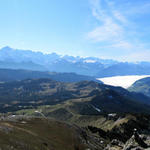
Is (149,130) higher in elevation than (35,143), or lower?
lower

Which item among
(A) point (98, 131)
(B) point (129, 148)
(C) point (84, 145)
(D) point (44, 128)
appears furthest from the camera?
(A) point (98, 131)

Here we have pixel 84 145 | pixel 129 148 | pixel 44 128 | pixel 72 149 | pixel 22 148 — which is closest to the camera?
pixel 22 148

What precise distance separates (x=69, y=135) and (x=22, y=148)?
40079 mm

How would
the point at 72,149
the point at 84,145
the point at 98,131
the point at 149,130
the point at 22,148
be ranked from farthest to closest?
the point at 149,130 → the point at 98,131 → the point at 84,145 → the point at 72,149 → the point at 22,148

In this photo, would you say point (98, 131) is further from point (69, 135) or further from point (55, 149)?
point (55, 149)

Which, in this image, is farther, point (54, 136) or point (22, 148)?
point (54, 136)

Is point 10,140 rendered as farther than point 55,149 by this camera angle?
No

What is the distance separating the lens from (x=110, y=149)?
8425cm

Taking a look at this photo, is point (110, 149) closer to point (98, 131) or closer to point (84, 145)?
point (84, 145)

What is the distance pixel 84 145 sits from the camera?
274 feet

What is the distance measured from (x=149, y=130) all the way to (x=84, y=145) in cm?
13591

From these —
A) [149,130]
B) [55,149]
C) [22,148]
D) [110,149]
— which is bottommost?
[149,130]

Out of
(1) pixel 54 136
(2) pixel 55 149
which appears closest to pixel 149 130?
(1) pixel 54 136

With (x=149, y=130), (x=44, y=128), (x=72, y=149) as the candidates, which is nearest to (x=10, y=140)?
(x=72, y=149)
